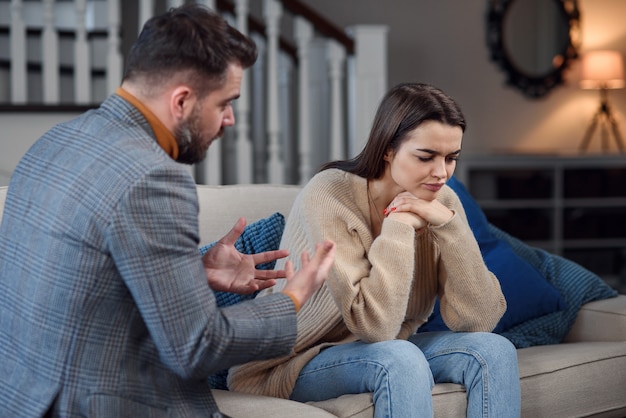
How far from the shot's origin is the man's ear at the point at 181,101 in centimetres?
132

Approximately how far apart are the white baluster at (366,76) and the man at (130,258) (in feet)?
9.35

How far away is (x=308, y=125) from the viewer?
4.28 metres

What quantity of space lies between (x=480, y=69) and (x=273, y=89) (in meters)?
1.97

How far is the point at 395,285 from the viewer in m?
1.80

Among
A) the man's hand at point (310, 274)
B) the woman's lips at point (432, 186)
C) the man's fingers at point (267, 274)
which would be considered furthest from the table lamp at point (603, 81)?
the man's hand at point (310, 274)

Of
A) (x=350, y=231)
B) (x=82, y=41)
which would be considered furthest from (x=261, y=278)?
(x=82, y=41)

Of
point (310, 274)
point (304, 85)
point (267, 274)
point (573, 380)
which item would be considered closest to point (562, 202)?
point (304, 85)

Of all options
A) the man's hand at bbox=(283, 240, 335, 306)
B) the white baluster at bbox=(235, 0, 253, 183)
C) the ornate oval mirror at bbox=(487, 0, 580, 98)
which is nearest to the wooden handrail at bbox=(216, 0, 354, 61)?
the white baluster at bbox=(235, 0, 253, 183)

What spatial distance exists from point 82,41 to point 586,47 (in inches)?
132

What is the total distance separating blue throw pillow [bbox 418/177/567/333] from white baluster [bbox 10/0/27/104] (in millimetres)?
2208

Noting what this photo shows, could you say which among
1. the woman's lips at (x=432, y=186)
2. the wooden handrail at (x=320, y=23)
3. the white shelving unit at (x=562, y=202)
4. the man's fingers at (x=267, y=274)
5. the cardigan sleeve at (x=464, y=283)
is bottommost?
the white shelving unit at (x=562, y=202)

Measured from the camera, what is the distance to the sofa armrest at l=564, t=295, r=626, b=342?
2.44 metres

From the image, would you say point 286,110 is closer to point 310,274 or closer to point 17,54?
point 17,54

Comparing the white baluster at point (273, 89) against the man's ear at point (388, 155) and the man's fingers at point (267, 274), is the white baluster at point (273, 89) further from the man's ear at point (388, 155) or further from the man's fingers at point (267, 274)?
the man's fingers at point (267, 274)
